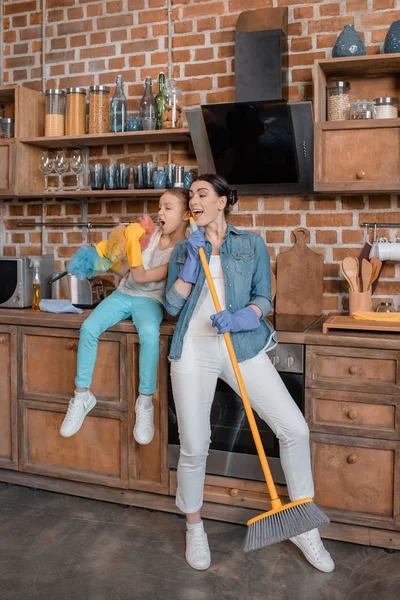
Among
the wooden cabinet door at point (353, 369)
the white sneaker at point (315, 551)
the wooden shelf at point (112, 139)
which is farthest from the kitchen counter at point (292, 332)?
the wooden shelf at point (112, 139)

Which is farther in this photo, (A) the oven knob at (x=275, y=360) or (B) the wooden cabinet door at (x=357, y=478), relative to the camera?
A: (A) the oven knob at (x=275, y=360)

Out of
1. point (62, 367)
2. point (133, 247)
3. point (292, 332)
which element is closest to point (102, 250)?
point (133, 247)

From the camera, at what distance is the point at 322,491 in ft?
7.98

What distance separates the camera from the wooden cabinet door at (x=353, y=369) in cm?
233

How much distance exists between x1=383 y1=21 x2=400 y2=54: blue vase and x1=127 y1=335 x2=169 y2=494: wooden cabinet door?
1.57m

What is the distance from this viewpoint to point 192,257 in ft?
7.48

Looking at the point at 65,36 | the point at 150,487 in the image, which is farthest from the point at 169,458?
the point at 65,36

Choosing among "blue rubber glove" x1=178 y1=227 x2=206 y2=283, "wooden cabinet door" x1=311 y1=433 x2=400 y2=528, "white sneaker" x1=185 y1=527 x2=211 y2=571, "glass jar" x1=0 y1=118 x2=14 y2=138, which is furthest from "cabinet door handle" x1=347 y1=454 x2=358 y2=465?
"glass jar" x1=0 y1=118 x2=14 y2=138

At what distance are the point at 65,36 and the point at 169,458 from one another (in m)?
2.37

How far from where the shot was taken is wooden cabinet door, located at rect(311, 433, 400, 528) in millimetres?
2344

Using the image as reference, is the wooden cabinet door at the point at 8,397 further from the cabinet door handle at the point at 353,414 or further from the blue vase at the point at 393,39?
the blue vase at the point at 393,39

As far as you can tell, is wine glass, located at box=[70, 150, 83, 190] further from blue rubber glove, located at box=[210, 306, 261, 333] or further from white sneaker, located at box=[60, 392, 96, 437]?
blue rubber glove, located at box=[210, 306, 261, 333]

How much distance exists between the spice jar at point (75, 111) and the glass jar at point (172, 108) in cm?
49

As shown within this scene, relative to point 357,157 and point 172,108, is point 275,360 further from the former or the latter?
point 172,108
